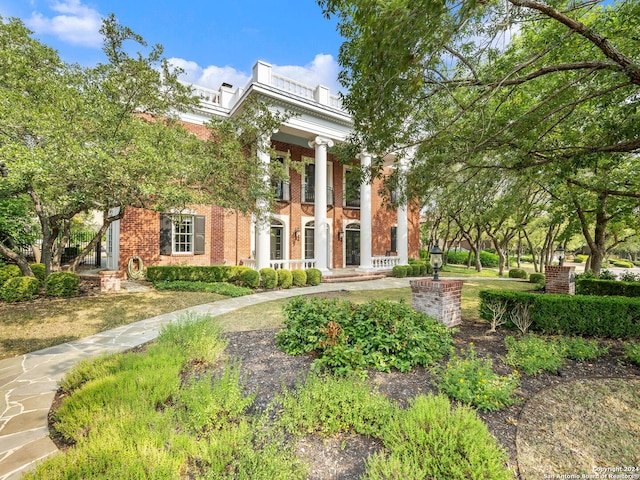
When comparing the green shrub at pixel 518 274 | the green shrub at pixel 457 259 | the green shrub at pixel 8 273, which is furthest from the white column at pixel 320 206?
the green shrub at pixel 457 259

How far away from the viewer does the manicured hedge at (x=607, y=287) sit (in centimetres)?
828

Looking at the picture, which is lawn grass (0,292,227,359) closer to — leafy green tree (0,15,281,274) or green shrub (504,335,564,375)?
leafy green tree (0,15,281,274)

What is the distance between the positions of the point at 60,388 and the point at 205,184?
563cm

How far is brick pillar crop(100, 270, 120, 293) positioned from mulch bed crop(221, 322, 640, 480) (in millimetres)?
6403

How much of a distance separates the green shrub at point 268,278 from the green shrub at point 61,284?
18.5 ft

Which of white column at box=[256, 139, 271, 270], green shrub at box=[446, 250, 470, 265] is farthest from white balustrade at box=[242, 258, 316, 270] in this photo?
green shrub at box=[446, 250, 470, 265]

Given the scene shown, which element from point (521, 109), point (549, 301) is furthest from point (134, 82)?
point (549, 301)

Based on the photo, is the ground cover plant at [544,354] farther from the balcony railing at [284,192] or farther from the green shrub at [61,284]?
the balcony railing at [284,192]

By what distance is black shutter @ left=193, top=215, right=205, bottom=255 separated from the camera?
12406 millimetres

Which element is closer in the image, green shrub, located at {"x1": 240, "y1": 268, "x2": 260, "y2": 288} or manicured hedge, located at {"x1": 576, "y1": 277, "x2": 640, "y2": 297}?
manicured hedge, located at {"x1": 576, "y1": 277, "x2": 640, "y2": 297}

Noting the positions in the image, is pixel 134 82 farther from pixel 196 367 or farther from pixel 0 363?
pixel 196 367

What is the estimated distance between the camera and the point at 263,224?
34.2 feet

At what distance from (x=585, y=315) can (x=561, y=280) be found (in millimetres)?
4984

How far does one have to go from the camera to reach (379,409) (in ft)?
8.54
